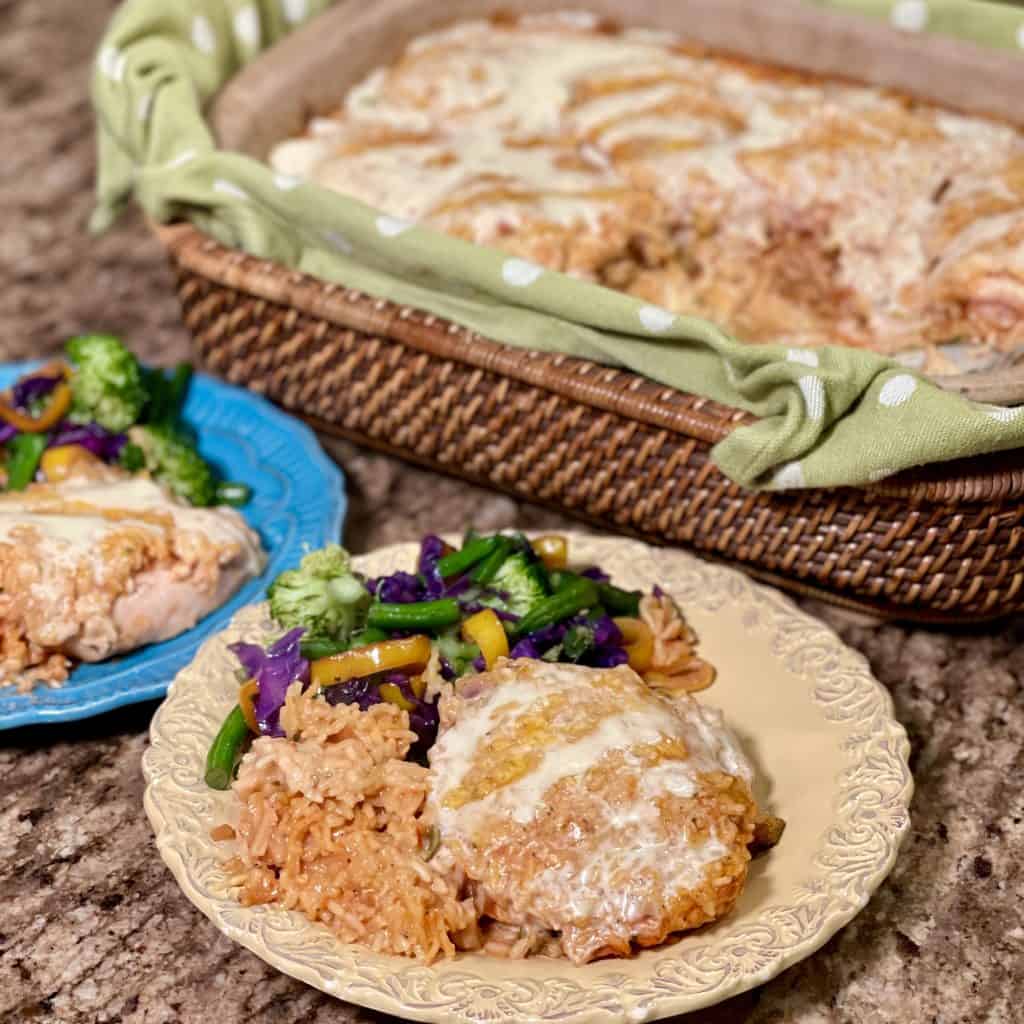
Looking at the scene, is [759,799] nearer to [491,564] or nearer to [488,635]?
[488,635]

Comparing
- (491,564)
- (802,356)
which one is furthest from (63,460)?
(802,356)

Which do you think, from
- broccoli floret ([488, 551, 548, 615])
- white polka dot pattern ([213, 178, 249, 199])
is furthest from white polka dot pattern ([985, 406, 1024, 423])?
white polka dot pattern ([213, 178, 249, 199])

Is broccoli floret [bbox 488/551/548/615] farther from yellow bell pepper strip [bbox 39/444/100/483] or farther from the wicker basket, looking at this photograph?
yellow bell pepper strip [bbox 39/444/100/483]

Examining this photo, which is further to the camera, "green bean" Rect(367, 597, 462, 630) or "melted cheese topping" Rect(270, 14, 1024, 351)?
"melted cheese topping" Rect(270, 14, 1024, 351)

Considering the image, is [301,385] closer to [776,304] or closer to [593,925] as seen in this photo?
[776,304]

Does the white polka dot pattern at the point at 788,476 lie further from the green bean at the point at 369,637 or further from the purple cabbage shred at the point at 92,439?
the purple cabbage shred at the point at 92,439
